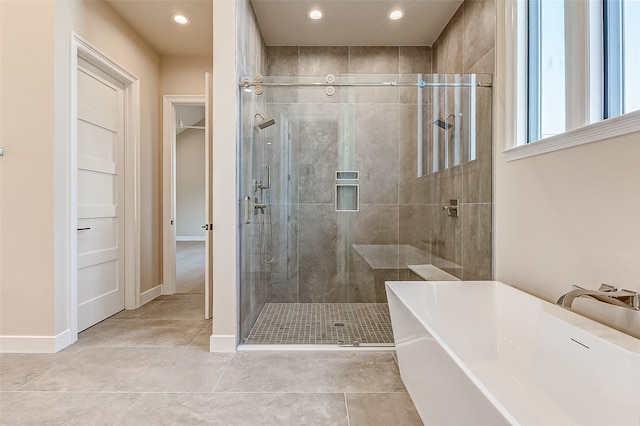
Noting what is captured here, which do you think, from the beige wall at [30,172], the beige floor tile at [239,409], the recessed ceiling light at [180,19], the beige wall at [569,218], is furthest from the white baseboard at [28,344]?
the beige wall at [569,218]

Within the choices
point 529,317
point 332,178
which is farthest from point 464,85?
point 529,317

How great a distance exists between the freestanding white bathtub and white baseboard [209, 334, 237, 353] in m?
1.19

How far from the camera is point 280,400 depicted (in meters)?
1.72

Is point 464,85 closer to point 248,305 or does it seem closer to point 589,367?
point 589,367

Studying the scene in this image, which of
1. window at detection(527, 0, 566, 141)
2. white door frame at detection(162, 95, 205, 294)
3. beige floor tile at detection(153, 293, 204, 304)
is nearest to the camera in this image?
window at detection(527, 0, 566, 141)

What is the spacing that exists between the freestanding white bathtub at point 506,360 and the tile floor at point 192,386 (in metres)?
0.33

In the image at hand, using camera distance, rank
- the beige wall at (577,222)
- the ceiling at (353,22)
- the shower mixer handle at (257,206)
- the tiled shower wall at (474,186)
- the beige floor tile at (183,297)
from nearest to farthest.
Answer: the beige wall at (577,222)
the tiled shower wall at (474,186)
the shower mixer handle at (257,206)
the ceiling at (353,22)
the beige floor tile at (183,297)

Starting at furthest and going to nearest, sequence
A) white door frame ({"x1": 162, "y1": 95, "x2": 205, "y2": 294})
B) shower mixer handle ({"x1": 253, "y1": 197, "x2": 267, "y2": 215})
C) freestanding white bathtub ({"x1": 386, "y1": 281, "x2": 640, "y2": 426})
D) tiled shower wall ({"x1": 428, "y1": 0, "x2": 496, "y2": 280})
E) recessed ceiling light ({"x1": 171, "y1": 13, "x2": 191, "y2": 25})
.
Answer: white door frame ({"x1": 162, "y1": 95, "x2": 205, "y2": 294}), recessed ceiling light ({"x1": 171, "y1": 13, "x2": 191, "y2": 25}), shower mixer handle ({"x1": 253, "y1": 197, "x2": 267, "y2": 215}), tiled shower wall ({"x1": 428, "y1": 0, "x2": 496, "y2": 280}), freestanding white bathtub ({"x1": 386, "y1": 281, "x2": 640, "y2": 426})

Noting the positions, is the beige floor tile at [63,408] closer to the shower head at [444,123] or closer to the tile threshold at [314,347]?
the tile threshold at [314,347]

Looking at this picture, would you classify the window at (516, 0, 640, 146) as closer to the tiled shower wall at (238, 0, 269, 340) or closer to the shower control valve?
the shower control valve

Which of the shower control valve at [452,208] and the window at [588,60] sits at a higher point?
the window at [588,60]

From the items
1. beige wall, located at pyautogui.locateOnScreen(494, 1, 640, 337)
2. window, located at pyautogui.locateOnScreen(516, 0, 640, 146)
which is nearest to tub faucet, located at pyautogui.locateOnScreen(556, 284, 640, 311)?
beige wall, located at pyautogui.locateOnScreen(494, 1, 640, 337)

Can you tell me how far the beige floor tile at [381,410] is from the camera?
1.54m

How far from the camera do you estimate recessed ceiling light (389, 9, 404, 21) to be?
2920mm
